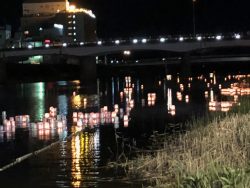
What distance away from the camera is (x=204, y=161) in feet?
39.6

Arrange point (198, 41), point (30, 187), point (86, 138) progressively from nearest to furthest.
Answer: point (30, 187) < point (86, 138) < point (198, 41)

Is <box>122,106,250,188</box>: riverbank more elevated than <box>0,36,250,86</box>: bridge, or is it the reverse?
<box>0,36,250,86</box>: bridge

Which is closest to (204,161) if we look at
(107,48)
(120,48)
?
(120,48)

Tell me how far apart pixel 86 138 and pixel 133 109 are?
52.2ft

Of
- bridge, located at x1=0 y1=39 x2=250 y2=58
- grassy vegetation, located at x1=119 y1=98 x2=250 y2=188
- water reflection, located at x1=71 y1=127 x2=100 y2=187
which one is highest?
bridge, located at x1=0 y1=39 x2=250 y2=58

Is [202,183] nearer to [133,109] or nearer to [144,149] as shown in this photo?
[144,149]

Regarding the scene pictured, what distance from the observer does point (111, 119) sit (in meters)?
30.3

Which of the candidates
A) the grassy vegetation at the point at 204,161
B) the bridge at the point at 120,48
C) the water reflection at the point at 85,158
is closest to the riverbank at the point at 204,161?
the grassy vegetation at the point at 204,161

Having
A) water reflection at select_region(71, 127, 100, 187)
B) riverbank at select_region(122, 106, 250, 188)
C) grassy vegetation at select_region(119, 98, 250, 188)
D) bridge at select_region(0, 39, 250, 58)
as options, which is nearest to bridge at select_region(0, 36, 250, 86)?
bridge at select_region(0, 39, 250, 58)

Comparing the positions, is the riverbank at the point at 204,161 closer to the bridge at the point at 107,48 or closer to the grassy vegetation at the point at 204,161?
the grassy vegetation at the point at 204,161

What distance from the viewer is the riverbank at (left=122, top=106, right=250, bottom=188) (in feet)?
30.4

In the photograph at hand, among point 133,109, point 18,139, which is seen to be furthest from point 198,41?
point 18,139

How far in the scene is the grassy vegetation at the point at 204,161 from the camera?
9234 mm

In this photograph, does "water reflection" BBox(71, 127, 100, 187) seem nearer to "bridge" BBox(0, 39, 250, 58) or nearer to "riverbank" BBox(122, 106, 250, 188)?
"riverbank" BBox(122, 106, 250, 188)
